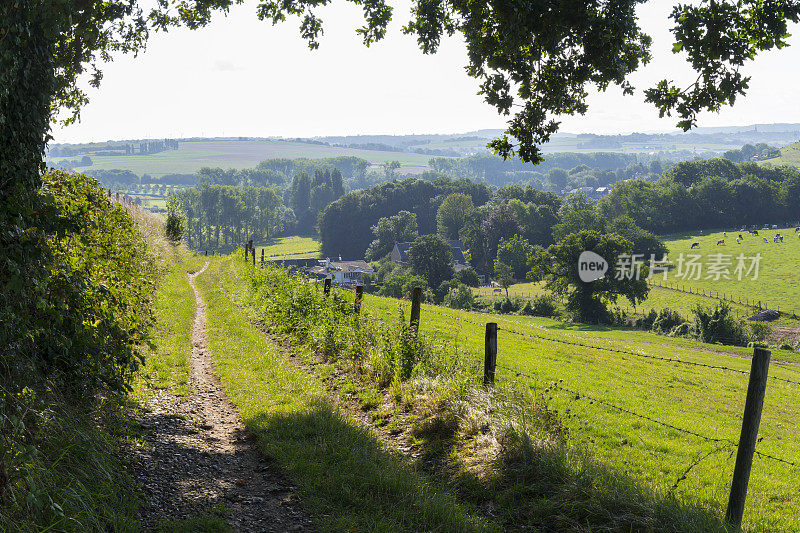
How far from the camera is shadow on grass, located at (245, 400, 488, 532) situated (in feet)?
17.5

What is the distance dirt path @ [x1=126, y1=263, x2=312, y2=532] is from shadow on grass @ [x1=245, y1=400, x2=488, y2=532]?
0.23 meters

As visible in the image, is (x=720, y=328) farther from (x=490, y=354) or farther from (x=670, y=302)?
(x=490, y=354)

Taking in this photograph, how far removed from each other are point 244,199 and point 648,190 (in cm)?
11684

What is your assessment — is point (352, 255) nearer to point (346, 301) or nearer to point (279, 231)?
point (279, 231)

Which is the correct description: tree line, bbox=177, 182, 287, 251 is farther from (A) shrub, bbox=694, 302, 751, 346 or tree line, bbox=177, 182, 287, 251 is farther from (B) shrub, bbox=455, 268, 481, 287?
(A) shrub, bbox=694, 302, 751, 346

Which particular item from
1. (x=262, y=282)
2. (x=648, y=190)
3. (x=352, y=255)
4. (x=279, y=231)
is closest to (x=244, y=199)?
(x=279, y=231)

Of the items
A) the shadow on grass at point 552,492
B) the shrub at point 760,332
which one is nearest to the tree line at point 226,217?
the shrub at point 760,332

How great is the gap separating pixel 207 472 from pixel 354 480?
179 centimetres

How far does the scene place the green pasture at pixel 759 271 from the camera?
72625 mm

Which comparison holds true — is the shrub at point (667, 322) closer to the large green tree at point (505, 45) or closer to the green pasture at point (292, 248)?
the large green tree at point (505, 45)

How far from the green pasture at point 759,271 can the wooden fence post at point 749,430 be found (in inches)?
2961

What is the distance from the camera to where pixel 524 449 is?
21.1 feet

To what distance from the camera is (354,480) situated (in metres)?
6.03

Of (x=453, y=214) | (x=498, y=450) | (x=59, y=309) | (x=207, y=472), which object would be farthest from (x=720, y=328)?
(x=453, y=214)
